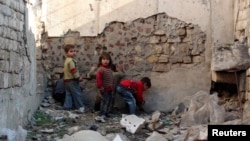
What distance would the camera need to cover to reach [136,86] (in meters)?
7.39

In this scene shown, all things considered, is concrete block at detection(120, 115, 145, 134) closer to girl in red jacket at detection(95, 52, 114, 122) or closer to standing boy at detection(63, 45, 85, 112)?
girl in red jacket at detection(95, 52, 114, 122)

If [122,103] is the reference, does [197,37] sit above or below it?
above

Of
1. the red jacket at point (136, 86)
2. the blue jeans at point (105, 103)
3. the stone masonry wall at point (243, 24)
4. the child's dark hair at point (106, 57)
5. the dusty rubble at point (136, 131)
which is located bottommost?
the dusty rubble at point (136, 131)

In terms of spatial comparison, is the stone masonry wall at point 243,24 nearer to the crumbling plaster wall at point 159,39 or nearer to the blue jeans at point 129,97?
the crumbling plaster wall at point 159,39

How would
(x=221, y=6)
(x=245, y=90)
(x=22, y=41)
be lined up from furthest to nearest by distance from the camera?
A: (x=221, y=6)
(x=245, y=90)
(x=22, y=41)

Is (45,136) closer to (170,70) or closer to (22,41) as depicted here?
(22,41)

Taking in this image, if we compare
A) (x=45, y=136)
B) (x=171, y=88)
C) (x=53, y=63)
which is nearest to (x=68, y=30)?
(x=53, y=63)

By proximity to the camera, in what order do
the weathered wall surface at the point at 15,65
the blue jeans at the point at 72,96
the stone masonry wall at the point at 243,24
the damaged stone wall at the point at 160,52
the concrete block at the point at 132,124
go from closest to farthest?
1. the weathered wall surface at the point at 15,65
2. the concrete block at the point at 132,124
3. the stone masonry wall at the point at 243,24
4. the blue jeans at the point at 72,96
5. the damaged stone wall at the point at 160,52

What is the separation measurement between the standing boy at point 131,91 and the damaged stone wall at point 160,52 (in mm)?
362

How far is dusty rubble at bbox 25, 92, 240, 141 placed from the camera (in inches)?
222

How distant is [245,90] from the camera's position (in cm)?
677

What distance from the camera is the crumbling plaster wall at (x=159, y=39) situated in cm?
765

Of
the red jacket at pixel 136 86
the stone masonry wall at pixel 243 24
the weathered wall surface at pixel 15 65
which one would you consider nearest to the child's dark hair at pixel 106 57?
the red jacket at pixel 136 86

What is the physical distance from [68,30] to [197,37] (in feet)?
8.01
